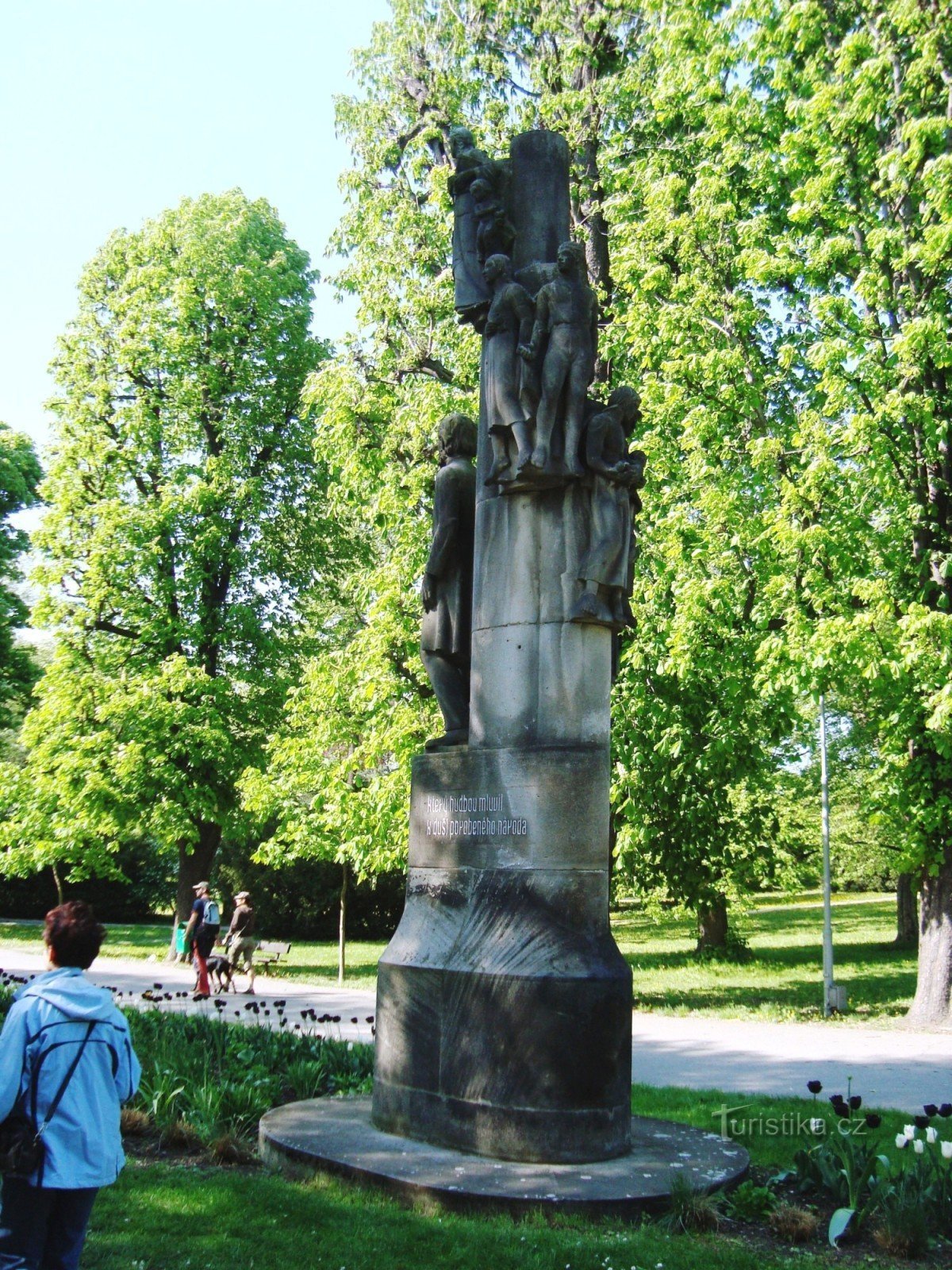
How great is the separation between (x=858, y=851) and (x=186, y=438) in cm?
2957

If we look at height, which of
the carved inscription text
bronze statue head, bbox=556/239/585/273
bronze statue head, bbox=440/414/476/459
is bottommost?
the carved inscription text

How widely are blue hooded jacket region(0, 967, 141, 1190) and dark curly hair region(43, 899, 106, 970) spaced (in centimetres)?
7

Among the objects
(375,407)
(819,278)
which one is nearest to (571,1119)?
(819,278)

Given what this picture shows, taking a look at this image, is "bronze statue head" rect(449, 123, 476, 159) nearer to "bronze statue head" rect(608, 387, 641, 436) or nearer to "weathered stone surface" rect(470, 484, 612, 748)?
"bronze statue head" rect(608, 387, 641, 436)

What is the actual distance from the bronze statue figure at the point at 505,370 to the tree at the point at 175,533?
17589mm

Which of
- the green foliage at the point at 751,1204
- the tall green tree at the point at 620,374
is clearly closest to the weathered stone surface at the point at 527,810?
the green foliage at the point at 751,1204

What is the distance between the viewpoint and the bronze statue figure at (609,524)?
24.1 feet

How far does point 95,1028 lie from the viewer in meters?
4.24

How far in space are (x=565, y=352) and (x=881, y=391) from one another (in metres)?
9.00

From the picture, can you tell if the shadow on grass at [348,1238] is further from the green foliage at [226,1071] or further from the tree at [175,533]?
the tree at [175,533]

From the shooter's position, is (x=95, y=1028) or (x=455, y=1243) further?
(x=455, y=1243)

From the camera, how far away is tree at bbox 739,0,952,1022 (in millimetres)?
14828

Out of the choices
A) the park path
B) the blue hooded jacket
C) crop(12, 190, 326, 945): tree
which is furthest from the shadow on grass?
crop(12, 190, 326, 945): tree

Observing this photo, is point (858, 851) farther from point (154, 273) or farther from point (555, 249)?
point (555, 249)
